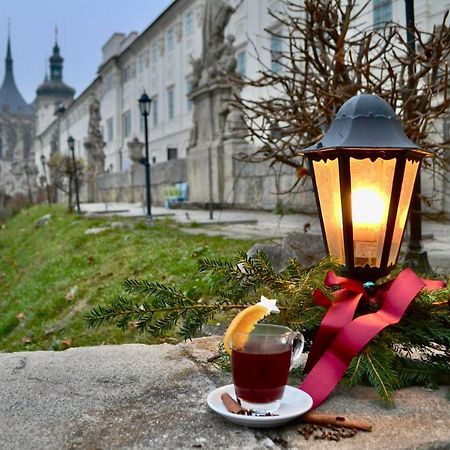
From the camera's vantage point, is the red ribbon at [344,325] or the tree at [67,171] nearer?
the red ribbon at [344,325]

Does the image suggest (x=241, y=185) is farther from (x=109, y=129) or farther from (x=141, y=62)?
(x=109, y=129)

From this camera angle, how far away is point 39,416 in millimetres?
1618

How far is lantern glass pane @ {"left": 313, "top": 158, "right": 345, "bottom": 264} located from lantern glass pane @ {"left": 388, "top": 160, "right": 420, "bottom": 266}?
17 cm

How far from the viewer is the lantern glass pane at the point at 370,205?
1.95 m

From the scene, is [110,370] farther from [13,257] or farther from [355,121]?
[13,257]

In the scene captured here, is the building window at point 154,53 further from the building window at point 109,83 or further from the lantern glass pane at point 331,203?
the lantern glass pane at point 331,203

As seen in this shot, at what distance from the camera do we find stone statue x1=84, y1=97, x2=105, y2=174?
33438mm

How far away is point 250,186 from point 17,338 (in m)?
9.88

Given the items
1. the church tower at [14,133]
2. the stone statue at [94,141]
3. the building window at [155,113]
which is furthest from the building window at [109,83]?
the church tower at [14,133]

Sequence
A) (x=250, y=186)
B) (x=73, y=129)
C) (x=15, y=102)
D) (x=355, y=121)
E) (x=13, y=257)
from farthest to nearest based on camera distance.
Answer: (x=15, y=102) → (x=73, y=129) → (x=250, y=186) → (x=13, y=257) → (x=355, y=121)

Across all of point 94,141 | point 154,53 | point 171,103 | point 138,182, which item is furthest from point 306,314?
point 154,53

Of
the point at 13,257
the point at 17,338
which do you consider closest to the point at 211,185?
the point at 13,257

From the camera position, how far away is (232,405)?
1561 millimetres

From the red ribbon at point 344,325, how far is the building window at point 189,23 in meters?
37.0
